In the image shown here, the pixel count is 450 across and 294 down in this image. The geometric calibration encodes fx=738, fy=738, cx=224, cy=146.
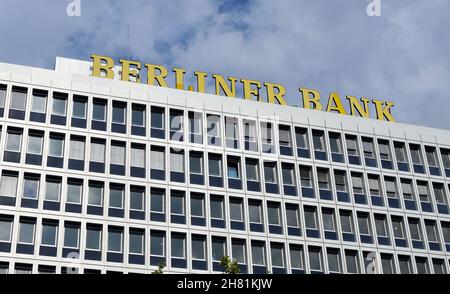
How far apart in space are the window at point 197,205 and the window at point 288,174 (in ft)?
27.3

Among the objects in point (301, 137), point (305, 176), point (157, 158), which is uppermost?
point (301, 137)

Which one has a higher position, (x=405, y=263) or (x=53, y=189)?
(x=53, y=189)

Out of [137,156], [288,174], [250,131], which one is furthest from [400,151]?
[137,156]

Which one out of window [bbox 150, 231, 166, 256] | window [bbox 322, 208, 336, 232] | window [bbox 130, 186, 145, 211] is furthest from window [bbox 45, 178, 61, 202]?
window [bbox 322, 208, 336, 232]

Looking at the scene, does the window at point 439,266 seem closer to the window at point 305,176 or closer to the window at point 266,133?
the window at point 305,176

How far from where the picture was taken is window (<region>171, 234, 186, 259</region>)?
2327 inches

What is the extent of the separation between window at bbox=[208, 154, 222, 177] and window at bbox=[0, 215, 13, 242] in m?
17.4

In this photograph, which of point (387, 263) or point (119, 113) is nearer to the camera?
point (119, 113)

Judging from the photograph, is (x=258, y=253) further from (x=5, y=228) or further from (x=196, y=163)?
(x=5, y=228)

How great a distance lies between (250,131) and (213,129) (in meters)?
3.54

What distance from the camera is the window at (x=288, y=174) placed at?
6638cm

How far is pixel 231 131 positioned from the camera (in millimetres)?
66625
